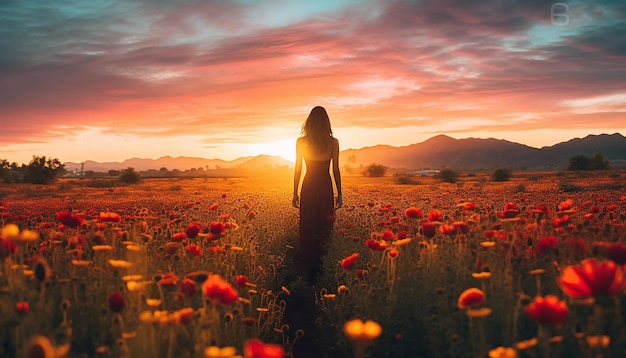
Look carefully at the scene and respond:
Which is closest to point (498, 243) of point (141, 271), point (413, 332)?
point (413, 332)

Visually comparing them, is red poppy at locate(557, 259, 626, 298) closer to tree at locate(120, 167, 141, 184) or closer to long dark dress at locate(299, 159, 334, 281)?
long dark dress at locate(299, 159, 334, 281)

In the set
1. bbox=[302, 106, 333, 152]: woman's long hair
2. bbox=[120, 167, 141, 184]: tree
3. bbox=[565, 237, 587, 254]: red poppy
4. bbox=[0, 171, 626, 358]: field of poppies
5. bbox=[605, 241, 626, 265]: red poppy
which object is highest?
bbox=[302, 106, 333, 152]: woman's long hair

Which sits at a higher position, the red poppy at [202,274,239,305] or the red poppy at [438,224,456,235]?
the red poppy at [438,224,456,235]

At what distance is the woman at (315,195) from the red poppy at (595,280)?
6.63 m

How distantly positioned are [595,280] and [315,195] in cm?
705

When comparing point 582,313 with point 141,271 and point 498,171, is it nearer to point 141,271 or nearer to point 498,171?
point 141,271

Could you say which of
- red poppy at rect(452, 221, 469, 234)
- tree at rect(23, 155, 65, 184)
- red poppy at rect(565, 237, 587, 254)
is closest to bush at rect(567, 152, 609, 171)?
tree at rect(23, 155, 65, 184)

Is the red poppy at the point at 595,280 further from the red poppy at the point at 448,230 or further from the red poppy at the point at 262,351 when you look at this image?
the red poppy at the point at 448,230

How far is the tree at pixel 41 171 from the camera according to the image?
55.2 metres

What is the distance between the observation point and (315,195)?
964 cm

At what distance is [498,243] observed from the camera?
468 cm

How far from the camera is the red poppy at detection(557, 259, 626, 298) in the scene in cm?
270

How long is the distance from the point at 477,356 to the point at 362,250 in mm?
4115

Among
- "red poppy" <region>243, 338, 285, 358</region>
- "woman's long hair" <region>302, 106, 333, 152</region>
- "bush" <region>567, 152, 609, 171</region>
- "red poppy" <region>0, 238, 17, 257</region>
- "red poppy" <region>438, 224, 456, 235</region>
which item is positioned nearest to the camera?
"red poppy" <region>243, 338, 285, 358</region>
